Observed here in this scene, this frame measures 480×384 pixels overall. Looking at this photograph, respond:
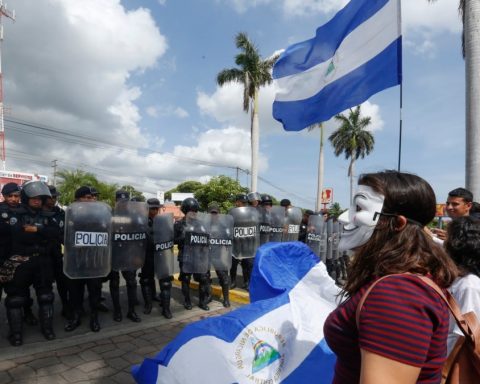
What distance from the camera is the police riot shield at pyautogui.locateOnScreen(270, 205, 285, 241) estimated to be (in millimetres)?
7156

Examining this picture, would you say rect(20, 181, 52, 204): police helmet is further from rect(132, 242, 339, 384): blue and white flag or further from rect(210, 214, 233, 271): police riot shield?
rect(132, 242, 339, 384): blue and white flag

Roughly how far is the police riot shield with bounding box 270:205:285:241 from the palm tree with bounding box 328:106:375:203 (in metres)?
25.5

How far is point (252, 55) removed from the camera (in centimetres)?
1917

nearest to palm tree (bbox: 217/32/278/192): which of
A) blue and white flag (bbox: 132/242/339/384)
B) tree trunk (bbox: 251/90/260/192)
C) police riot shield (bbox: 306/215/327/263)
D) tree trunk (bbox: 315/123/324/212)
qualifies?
tree trunk (bbox: 251/90/260/192)

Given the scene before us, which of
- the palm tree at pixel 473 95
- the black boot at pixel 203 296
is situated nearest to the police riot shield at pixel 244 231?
the black boot at pixel 203 296

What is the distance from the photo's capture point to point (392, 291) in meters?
0.98

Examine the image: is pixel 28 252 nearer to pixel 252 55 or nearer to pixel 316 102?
pixel 316 102

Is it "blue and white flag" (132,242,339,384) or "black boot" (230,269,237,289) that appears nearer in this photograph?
"blue and white flag" (132,242,339,384)

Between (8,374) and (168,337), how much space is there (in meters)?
1.69

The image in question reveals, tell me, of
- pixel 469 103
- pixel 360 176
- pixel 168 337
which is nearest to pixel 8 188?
pixel 168 337

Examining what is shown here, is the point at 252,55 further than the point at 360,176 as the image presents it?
Yes

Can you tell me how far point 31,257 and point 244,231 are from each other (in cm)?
336

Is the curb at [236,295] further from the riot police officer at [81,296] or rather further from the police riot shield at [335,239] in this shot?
the police riot shield at [335,239]

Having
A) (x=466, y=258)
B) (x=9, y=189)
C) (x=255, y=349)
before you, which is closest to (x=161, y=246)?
(x=9, y=189)
